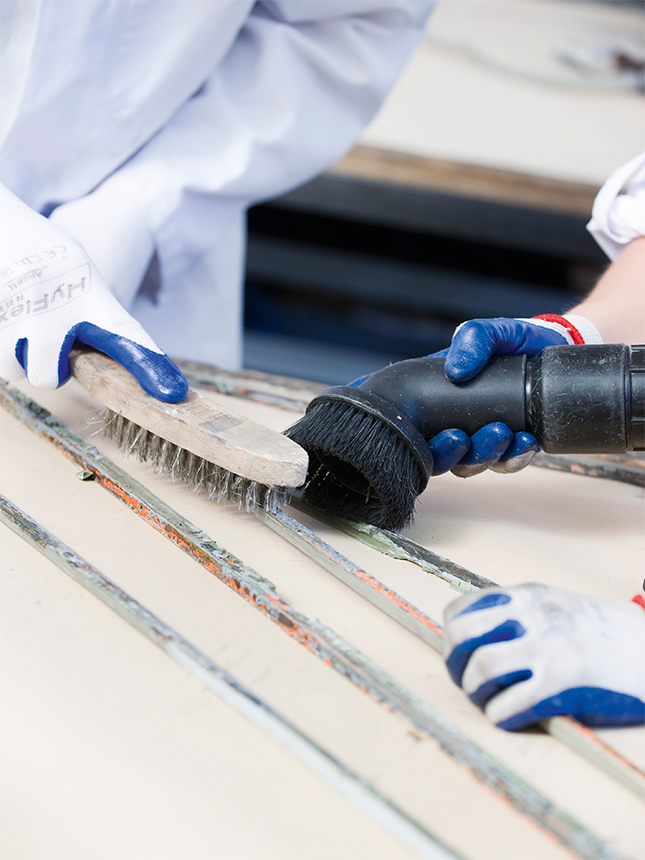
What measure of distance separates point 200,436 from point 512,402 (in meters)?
0.29

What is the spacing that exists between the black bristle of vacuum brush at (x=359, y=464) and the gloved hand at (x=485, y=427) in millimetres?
40

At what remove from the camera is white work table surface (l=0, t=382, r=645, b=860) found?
0.44 metres

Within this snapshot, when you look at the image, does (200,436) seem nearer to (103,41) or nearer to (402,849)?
(402,849)

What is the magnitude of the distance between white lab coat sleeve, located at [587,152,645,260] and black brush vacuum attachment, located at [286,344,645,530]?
402mm

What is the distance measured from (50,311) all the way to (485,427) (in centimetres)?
47

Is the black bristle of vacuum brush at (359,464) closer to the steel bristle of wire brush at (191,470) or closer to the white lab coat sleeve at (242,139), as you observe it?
the steel bristle of wire brush at (191,470)

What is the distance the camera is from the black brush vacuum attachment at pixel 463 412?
664 mm

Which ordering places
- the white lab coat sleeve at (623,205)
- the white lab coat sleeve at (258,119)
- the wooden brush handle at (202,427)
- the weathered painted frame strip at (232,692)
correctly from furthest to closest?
the white lab coat sleeve at (258,119)
the white lab coat sleeve at (623,205)
the wooden brush handle at (202,427)
the weathered painted frame strip at (232,692)

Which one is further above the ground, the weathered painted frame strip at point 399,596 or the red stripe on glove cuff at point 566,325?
the red stripe on glove cuff at point 566,325

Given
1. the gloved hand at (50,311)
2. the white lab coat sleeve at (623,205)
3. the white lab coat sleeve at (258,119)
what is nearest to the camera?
the gloved hand at (50,311)

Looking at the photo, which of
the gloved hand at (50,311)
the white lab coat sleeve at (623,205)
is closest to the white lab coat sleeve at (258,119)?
the gloved hand at (50,311)

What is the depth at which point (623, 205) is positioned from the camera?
1006 millimetres

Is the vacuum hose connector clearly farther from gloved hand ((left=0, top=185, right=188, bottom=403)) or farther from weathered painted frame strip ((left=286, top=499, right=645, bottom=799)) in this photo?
gloved hand ((left=0, top=185, right=188, bottom=403))

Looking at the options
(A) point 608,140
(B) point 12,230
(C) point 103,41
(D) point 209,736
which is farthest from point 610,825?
(A) point 608,140
